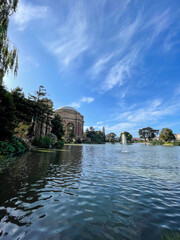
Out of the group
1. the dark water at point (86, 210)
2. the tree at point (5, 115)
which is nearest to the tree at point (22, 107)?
the tree at point (5, 115)

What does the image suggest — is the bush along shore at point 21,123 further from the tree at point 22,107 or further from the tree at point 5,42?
the tree at point 5,42

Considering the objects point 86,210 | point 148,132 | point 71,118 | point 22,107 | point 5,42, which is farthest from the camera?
point 148,132

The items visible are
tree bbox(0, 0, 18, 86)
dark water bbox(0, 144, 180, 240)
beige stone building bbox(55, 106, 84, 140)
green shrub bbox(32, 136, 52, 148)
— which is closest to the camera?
dark water bbox(0, 144, 180, 240)

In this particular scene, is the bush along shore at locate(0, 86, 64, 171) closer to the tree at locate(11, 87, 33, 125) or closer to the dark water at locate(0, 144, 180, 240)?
the tree at locate(11, 87, 33, 125)

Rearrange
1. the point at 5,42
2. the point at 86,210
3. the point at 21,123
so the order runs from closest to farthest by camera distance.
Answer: the point at 86,210
the point at 5,42
the point at 21,123

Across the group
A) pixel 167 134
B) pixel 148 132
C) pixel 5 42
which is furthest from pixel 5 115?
pixel 148 132

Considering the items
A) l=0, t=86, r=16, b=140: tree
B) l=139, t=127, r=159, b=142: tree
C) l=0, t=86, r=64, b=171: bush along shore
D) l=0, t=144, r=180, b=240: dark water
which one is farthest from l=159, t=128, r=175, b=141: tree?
l=0, t=86, r=16, b=140: tree

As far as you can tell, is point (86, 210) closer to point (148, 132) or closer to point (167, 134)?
point (167, 134)

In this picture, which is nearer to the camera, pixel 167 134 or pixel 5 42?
pixel 5 42

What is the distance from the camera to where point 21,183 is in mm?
5215

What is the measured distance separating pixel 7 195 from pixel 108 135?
129 meters

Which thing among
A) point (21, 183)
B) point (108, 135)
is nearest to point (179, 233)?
point (21, 183)

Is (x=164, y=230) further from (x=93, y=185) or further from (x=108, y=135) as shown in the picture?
(x=108, y=135)

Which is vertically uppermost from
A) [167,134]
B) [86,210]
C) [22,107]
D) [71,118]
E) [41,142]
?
[71,118]
